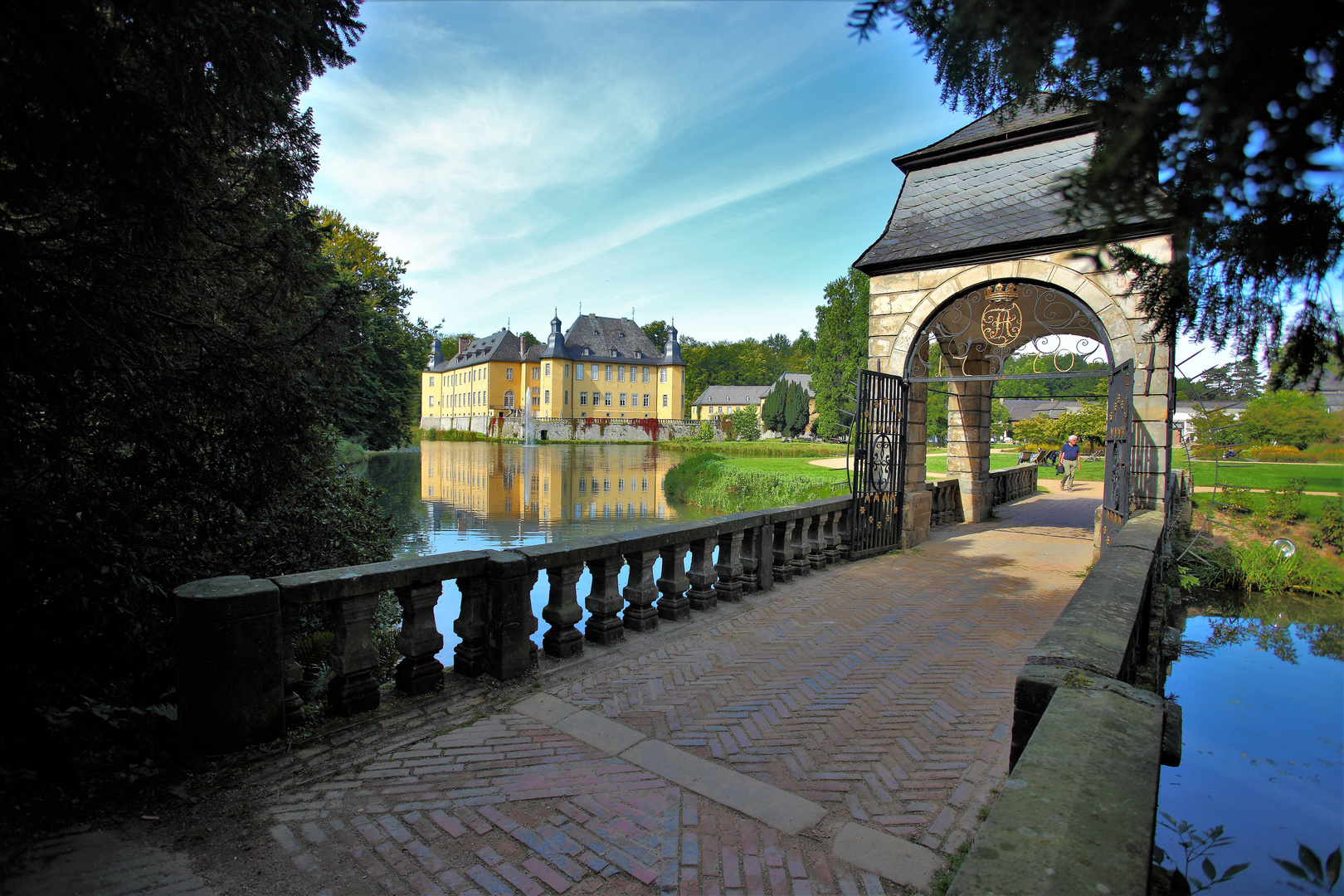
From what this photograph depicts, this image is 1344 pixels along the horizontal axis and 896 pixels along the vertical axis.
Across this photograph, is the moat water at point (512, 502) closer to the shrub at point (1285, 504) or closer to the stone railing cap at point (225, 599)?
the stone railing cap at point (225, 599)

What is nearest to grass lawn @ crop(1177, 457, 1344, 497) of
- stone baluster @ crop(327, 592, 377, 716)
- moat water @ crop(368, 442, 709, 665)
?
stone baluster @ crop(327, 592, 377, 716)

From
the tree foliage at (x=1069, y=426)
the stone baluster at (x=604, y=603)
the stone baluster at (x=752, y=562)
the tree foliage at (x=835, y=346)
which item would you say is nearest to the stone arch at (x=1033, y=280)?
the stone baluster at (x=752, y=562)

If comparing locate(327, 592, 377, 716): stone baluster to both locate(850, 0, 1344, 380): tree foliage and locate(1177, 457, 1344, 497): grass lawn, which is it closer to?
locate(850, 0, 1344, 380): tree foliage

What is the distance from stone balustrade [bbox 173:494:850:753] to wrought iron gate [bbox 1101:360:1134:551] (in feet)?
12.3

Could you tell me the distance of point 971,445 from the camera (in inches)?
513

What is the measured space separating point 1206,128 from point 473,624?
3789 mm

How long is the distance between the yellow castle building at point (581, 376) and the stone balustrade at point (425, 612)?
60304mm

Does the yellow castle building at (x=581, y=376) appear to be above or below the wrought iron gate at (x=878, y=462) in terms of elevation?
above

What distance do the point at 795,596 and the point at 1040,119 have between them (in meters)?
7.15

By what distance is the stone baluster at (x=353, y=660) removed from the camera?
329 cm

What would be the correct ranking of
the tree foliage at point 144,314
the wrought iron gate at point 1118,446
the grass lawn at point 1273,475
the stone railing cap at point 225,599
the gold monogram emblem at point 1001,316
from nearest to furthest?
the grass lawn at point 1273,475, the tree foliage at point 144,314, the stone railing cap at point 225,599, the wrought iron gate at point 1118,446, the gold monogram emblem at point 1001,316

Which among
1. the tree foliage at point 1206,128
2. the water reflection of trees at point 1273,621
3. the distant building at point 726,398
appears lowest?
the water reflection of trees at point 1273,621

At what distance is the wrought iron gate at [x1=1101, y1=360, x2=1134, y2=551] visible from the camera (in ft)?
21.9

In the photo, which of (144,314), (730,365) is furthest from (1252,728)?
(730,365)
